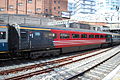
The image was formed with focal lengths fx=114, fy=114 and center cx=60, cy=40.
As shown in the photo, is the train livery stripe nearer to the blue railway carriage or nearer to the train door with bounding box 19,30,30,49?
the train door with bounding box 19,30,30,49

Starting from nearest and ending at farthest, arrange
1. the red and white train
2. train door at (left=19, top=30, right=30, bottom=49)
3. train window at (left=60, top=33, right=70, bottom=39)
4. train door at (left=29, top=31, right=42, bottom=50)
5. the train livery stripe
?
the red and white train, train door at (left=19, top=30, right=30, bottom=49), train door at (left=29, top=31, right=42, bottom=50), the train livery stripe, train window at (left=60, top=33, right=70, bottom=39)

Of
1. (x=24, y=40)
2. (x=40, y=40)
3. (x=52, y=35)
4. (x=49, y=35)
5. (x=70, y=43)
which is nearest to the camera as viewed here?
(x=24, y=40)

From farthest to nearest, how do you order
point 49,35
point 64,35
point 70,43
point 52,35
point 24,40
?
point 70,43, point 64,35, point 52,35, point 49,35, point 24,40

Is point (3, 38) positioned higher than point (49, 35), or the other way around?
point (49, 35)

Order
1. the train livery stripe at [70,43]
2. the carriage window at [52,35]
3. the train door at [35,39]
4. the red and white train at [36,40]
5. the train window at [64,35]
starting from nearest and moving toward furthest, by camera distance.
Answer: the red and white train at [36,40] → the train door at [35,39] → the carriage window at [52,35] → the train livery stripe at [70,43] → the train window at [64,35]

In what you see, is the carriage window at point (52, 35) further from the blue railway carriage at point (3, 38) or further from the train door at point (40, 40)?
the blue railway carriage at point (3, 38)

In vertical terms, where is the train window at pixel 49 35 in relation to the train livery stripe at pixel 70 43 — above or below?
above

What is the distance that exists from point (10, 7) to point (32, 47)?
45498 millimetres

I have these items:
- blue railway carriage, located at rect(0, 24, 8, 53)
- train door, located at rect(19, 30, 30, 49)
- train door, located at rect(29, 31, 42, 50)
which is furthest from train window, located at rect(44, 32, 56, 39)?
blue railway carriage, located at rect(0, 24, 8, 53)

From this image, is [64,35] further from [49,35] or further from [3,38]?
[3,38]

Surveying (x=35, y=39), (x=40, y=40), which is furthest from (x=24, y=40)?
(x=40, y=40)

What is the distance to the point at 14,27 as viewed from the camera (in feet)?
30.7

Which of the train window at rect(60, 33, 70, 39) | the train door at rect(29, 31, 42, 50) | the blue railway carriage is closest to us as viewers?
the blue railway carriage

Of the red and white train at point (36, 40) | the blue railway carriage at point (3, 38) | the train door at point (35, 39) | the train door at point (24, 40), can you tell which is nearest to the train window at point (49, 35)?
the red and white train at point (36, 40)
